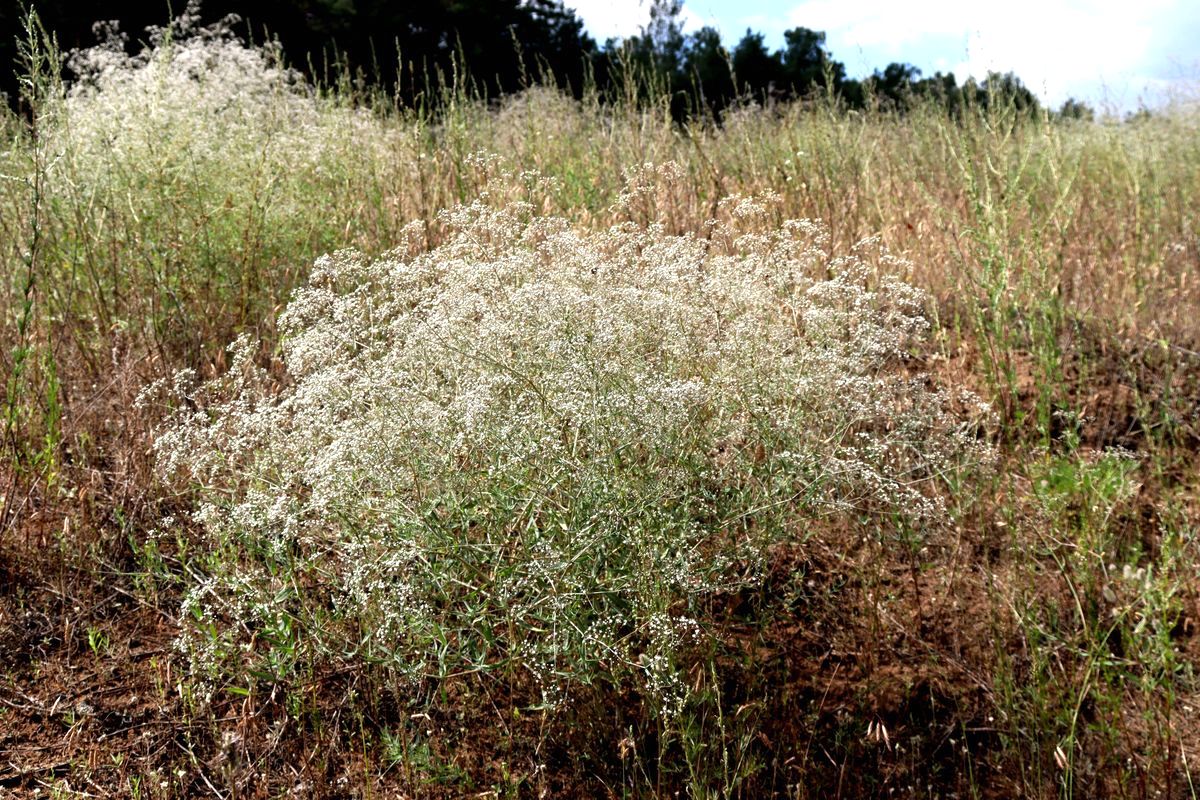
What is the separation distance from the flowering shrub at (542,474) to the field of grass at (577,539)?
0.06 ft

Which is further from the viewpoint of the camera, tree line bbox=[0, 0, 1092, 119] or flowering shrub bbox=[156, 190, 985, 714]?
tree line bbox=[0, 0, 1092, 119]

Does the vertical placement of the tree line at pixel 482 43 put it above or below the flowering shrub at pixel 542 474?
above

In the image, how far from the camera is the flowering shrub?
7.53 ft

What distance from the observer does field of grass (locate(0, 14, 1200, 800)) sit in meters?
2.39

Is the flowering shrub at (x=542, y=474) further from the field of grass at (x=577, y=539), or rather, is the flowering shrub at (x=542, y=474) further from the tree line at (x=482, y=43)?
the tree line at (x=482, y=43)

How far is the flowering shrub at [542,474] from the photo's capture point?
7.53 feet

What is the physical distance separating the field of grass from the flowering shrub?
0.06 ft

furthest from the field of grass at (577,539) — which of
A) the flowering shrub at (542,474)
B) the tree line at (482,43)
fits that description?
the tree line at (482,43)

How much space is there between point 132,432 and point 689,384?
7.21ft

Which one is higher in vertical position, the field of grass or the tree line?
the tree line

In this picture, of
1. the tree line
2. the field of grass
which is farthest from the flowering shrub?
the tree line

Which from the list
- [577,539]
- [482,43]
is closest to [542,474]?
[577,539]

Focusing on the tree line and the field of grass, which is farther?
the tree line

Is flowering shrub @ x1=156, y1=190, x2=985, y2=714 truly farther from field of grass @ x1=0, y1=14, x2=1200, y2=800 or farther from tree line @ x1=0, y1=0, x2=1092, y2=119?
tree line @ x1=0, y1=0, x2=1092, y2=119
